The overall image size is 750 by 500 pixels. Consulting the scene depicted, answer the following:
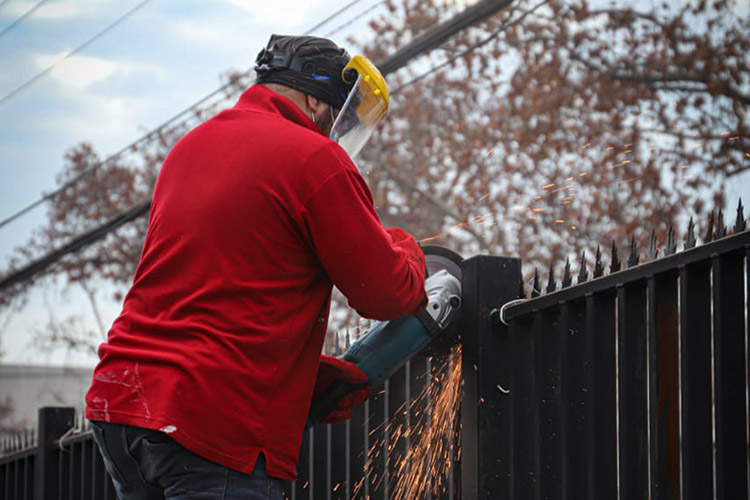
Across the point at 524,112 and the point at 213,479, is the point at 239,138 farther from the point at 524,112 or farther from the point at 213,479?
the point at 524,112

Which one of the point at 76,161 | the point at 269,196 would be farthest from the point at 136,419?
the point at 76,161

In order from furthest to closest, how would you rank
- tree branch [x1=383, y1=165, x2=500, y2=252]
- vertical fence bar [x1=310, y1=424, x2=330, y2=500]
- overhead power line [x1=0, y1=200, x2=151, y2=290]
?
tree branch [x1=383, y1=165, x2=500, y2=252] → overhead power line [x1=0, y1=200, x2=151, y2=290] → vertical fence bar [x1=310, y1=424, x2=330, y2=500]

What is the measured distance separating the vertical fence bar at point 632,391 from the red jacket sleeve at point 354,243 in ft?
1.93

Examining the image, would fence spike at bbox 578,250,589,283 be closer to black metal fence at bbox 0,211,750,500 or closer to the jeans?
black metal fence at bbox 0,211,750,500

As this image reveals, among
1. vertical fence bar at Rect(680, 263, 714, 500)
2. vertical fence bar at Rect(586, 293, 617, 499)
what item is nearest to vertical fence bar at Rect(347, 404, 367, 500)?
vertical fence bar at Rect(586, 293, 617, 499)

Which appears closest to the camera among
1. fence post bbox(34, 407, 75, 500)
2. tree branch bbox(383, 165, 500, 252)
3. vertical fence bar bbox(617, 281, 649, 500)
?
vertical fence bar bbox(617, 281, 649, 500)

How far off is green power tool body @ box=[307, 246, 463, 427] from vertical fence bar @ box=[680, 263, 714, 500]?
37.3 inches

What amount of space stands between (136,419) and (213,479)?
0.79ft

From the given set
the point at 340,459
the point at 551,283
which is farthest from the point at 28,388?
the point at 551,283

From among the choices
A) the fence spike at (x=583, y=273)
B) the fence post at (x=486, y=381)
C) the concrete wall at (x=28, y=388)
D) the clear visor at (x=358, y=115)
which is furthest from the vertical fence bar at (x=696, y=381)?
the concrete wall at (x=28, y=388)

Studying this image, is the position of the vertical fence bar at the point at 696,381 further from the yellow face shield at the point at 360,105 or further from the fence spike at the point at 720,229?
the yellow face shield at the point at 360,105

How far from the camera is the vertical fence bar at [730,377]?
208cm

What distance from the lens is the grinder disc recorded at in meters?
3.23

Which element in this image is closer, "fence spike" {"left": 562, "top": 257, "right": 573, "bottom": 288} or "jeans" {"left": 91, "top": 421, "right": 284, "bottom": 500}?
"jeans" {"left": 91, "top": 421, "right": 284, "bottom": 500}
